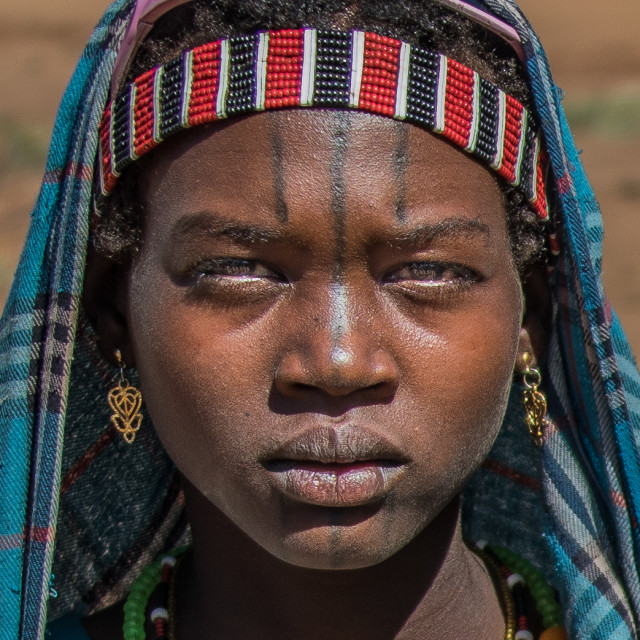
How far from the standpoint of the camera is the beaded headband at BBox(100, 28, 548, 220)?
2.31 metres

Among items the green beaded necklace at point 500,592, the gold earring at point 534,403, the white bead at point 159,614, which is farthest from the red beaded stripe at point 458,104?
the white bead at point 159,614

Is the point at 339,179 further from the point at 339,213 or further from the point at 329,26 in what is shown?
the point at 329,26

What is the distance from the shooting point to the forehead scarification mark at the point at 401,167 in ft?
7.52

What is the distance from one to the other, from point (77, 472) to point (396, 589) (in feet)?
2.48

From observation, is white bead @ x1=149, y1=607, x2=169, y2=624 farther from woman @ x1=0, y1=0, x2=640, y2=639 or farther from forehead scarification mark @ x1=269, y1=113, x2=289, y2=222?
forehead scarification mark @ x1=269, y1=113, x2=289, y2=222

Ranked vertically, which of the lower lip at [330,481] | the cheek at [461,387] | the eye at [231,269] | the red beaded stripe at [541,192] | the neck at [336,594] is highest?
the red beaded stripe at [541,192]

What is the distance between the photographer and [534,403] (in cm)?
260

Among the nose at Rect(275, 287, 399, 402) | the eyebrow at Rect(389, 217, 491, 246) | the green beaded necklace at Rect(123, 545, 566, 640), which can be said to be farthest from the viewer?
the green beaded necklace at Rect(123, 545, 566, 640)

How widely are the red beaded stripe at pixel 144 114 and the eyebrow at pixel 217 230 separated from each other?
173mm

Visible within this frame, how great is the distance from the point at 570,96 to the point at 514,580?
10345 mm

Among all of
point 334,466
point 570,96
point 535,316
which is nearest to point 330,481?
point 334,466

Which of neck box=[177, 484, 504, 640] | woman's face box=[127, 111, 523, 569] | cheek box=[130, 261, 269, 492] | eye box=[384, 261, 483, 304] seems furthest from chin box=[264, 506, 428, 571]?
eye box=[384, 261, 483, 304]

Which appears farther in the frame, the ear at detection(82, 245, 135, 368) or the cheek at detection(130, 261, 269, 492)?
the ear at detection(82, 245, 135, 368)

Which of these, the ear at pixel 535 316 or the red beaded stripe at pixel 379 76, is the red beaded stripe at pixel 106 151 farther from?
the ear at pixel 535 316
